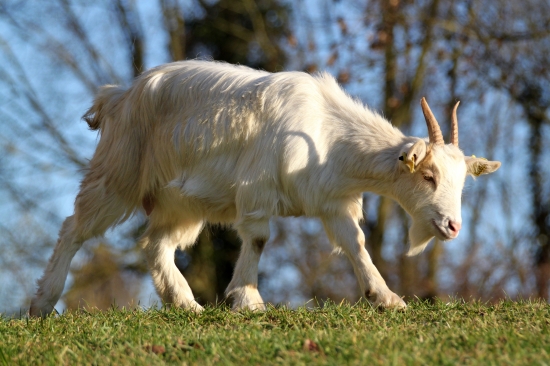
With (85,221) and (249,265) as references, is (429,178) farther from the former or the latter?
(85,221)

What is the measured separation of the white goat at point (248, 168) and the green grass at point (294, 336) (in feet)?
2.10

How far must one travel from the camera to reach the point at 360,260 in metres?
6.79

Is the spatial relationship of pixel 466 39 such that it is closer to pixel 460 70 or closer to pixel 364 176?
pixel 460 70

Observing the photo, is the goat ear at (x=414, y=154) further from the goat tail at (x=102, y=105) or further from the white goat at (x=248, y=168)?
the goat tail at (x=102, y=105)

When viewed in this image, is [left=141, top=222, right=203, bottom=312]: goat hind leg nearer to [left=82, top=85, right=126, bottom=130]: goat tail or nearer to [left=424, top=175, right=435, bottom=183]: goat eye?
[left=82, top=85, right=126, bottom=130]: goat tail

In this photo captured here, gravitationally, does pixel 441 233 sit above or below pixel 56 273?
above

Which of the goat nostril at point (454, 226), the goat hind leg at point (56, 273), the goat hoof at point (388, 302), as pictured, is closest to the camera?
the goat hoof at point (388, 302)

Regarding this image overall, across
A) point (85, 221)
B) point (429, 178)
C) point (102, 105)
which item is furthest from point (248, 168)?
point (102, 105)

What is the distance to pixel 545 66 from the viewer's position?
17312mm

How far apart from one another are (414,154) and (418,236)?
33.5 inches

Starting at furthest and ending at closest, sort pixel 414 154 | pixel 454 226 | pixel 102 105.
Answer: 1. pixel 102 105
2. pixel 454 226
3. pixel 414 154

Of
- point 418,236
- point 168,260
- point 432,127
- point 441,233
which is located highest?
point 432,127

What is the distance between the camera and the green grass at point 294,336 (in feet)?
13.9

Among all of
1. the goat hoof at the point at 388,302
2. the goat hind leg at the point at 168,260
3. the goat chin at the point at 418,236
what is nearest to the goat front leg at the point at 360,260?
the goat hoof at the point at 388,302
